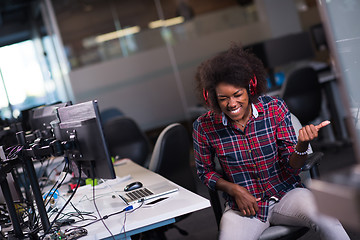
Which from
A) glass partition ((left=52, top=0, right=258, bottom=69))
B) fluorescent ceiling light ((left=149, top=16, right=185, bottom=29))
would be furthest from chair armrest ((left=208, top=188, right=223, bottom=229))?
fluorescent ceiling light ((left=149, top=16, right=185, bottom=29))

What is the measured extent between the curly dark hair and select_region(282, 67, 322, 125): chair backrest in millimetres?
2671

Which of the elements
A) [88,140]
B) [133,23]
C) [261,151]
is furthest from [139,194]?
[133,23]

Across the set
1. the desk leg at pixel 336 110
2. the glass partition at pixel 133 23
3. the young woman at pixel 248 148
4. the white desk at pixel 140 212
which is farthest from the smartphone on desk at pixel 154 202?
the glass partition at pixel 133 23

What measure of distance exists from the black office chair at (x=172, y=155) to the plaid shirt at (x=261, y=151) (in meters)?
0.67

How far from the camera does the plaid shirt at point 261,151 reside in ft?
7.54

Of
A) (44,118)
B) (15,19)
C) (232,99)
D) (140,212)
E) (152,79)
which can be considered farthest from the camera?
(15,19)

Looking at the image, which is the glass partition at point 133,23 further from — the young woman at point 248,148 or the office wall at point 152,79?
the young woman at point 248,148

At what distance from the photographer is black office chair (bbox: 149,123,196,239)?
9.88 feet

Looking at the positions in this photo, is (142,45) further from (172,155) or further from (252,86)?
(252,86)

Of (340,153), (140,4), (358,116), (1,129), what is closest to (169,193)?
(358,116)

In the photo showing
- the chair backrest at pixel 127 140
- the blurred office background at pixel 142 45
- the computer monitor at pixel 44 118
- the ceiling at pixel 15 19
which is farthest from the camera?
the ceiling at pixel 15 19

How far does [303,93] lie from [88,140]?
11.5ft

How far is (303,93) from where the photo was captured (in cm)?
508

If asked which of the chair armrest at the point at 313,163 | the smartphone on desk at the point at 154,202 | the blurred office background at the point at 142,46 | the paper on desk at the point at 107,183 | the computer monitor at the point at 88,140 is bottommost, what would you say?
the chair armrest at the point at 313,163
